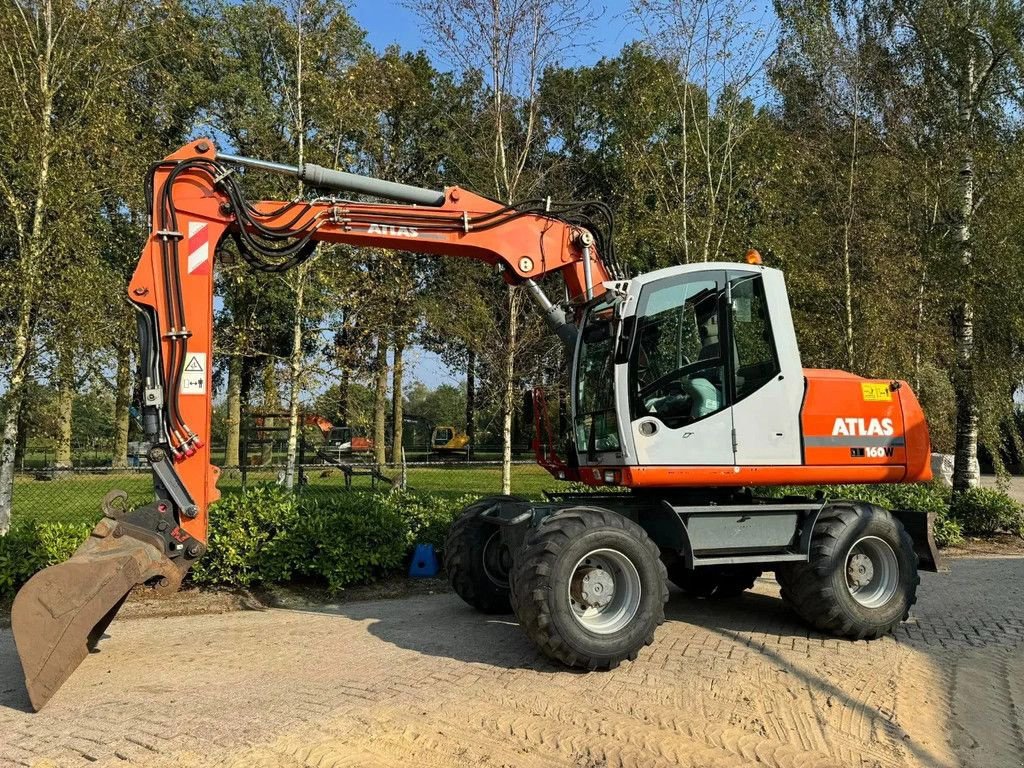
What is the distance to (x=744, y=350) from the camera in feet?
20.7

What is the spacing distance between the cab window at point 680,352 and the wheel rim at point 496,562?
80.2 inches

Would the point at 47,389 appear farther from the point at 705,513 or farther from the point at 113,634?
the point at 705,513

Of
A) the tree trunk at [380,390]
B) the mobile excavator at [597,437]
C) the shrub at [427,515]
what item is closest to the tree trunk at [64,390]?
the shrub at [427,515]

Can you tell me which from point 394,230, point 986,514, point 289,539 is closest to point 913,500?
point 986,514

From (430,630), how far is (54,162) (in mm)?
7715

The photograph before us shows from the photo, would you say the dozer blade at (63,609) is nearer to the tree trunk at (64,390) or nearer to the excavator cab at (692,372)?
the excavator cab at (692,372)

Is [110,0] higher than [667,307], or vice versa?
[110,0]

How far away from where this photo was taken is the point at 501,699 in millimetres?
4828

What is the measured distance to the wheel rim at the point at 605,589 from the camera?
221 inches

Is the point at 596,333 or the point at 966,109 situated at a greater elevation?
the point at 966,109

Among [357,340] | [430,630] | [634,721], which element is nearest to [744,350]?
[634,721]

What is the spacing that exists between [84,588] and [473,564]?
3.33m

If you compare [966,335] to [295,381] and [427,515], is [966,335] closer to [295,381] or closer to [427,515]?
[427,515]

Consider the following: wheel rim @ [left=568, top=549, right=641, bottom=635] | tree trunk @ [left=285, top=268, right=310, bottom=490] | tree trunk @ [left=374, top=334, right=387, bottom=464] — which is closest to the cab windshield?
wheel rim @ [left=568, top=549, right=641, bottom=635]
